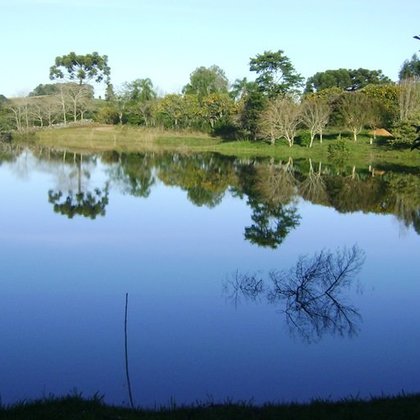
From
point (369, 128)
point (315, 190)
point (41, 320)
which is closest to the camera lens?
point (41, 320)

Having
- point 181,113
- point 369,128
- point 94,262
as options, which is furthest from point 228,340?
point 181,113

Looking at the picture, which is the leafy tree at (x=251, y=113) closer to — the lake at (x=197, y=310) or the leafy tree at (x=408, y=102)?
the leafy tree at (x=408, y=102)

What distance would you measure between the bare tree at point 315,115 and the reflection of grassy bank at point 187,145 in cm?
128

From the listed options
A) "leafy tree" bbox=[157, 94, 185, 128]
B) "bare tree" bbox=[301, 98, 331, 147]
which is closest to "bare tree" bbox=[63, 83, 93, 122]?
"leafy tree" bbox=[157, 94, 185, 128]

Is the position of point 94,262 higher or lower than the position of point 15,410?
lower

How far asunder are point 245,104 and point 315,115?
29.8 ft

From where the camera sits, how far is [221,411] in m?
4.97

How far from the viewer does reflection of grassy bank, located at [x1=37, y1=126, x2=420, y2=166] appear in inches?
1580

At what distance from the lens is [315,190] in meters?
24.9

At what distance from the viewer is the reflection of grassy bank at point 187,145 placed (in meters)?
40.1

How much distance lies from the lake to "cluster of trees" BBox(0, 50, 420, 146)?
76.2 ft

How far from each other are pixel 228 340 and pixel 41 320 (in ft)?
8.91

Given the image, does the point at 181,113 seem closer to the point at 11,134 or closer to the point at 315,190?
the point at 11,134

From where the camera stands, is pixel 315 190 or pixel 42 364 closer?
pixel 42 364
